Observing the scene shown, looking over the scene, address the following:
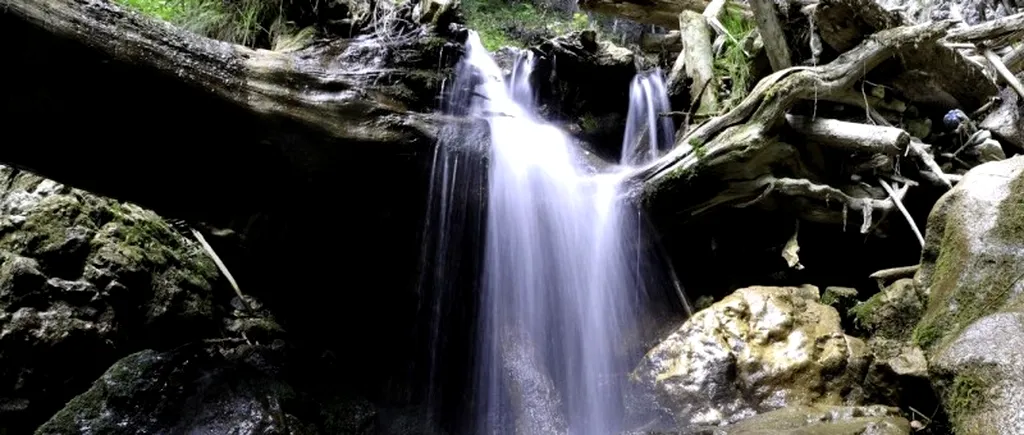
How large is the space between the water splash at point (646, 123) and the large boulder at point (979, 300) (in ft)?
9.08

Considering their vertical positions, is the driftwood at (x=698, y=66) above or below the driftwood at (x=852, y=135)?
above

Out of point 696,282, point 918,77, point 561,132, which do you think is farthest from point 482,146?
point 918,77

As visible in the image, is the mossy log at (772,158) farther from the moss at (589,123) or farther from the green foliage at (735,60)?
the moss at (589,123)

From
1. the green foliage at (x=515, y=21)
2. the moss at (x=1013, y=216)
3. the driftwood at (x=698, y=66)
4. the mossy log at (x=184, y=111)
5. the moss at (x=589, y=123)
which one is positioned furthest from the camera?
the green foliage at (x=515, y=21)

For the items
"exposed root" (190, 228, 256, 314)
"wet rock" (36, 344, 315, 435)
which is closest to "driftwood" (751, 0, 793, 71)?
"wet rock" (36, 344, 315, 435)

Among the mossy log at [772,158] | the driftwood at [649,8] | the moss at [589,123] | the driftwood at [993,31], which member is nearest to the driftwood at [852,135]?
the mossy log at [772,158]

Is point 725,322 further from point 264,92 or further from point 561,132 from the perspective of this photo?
point 264,92

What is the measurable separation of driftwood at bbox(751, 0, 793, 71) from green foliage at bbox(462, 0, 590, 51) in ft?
21.5

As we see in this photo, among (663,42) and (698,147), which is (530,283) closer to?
(698,147)

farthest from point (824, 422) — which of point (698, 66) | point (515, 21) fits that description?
point (515, 21)

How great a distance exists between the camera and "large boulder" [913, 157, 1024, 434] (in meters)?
2.54

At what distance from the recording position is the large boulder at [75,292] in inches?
130

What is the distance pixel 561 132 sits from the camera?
20.2 feet

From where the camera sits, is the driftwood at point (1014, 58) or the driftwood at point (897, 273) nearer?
the driftwood at point (897, 273)
